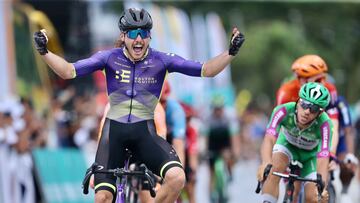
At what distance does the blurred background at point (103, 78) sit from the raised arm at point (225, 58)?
7.22 metres

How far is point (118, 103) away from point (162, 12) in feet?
71.4

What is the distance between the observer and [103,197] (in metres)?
10.3

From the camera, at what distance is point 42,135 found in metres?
19.3

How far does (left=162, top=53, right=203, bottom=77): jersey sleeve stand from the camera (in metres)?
10.7

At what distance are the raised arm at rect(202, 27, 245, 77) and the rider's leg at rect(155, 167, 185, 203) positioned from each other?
1000 millimetres

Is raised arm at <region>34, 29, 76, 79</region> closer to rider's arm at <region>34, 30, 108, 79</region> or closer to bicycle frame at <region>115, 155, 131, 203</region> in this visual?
rider's arm at <region>34, 30, 108, 79</region>

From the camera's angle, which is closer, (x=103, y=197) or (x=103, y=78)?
(x=103, y=197)

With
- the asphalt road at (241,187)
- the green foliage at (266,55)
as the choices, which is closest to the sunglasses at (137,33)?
the asphalt road at (241,187)

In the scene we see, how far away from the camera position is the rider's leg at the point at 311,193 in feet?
38.5

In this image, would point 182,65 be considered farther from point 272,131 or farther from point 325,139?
point 325,139

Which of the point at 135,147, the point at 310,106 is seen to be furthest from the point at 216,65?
the point at 310,106

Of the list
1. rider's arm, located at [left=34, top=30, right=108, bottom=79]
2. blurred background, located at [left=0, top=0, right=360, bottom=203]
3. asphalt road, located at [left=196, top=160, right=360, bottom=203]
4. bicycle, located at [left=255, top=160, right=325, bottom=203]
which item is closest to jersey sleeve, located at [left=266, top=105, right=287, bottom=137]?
bicycle, located at [left=255, top=160, right=325, bottom=203]

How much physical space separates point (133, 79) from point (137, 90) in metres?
0.12

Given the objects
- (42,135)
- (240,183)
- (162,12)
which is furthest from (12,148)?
(162,12)
